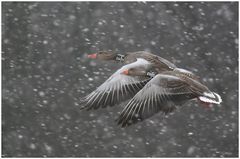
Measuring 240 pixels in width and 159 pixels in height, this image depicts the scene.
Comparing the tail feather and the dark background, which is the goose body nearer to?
the tail feather

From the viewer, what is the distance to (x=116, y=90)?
379 cm

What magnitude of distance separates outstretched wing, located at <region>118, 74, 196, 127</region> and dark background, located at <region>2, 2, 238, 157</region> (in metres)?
3.90

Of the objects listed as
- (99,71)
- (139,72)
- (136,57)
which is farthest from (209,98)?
(99,71)

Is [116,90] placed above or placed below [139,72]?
below

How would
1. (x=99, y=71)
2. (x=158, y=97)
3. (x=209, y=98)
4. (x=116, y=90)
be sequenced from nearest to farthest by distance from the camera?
(x=209, y=98) → (x=158, y=97) → (x=116, y=90) → (x=99, y=71)

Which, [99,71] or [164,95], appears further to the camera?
[99,71]

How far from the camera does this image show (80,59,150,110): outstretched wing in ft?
12.3

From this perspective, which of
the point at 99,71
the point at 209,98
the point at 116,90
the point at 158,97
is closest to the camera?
the point at 209,98

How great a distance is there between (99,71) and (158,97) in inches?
158

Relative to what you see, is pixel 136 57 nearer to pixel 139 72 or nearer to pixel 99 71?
pixel 139 72

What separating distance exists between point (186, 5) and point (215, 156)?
5.72ft

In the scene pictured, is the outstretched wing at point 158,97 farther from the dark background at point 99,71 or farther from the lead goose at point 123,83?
the dark background at point 99,71

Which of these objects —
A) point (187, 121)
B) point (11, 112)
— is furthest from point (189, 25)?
point (11, 112)

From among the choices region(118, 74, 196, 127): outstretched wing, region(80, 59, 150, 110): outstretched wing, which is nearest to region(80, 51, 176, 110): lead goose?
region(80, 59, 150, 110): outstretched wing
